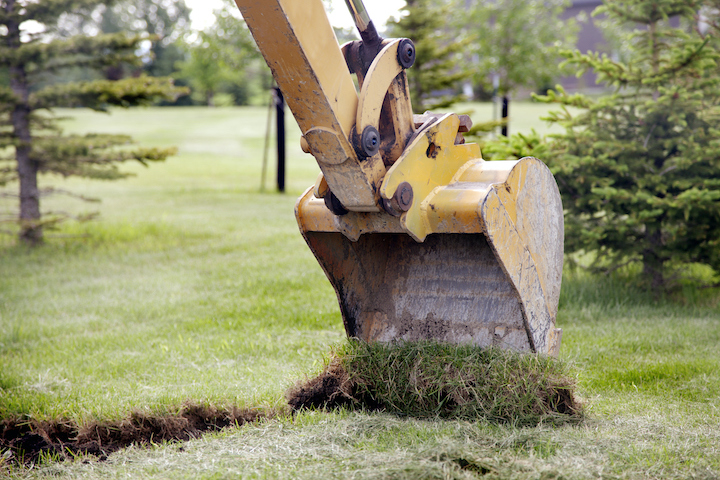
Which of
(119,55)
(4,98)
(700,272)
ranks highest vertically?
(119,55)

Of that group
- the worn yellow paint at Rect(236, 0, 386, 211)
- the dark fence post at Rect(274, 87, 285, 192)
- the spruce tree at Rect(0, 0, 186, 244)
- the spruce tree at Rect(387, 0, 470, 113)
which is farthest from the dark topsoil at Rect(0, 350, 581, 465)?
the dark fence post at Rect(274, 87, 285, 192)

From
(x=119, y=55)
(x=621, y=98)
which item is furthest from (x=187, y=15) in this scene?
(x=621, y=98)

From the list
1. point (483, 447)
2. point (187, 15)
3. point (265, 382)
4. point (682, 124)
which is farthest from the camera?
point (187, 15)

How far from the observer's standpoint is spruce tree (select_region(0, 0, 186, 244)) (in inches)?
318

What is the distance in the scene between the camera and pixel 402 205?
2805 mm

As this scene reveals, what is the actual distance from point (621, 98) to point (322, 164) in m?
4.03

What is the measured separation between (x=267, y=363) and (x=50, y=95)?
5898mm

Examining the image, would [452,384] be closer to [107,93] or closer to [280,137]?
[107,93]

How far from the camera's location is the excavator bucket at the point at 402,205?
2559mm

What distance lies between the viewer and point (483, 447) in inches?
106

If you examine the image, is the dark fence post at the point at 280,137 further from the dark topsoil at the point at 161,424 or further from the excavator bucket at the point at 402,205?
the dark topsoil at the point at 161,424

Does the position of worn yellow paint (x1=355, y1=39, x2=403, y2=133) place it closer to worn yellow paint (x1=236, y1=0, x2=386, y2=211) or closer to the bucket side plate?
worn yellow paint (x1=236, y1=0, x2=386, y2=211)

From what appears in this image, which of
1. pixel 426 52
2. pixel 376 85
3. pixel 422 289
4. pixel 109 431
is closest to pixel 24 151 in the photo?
pixel 426 52

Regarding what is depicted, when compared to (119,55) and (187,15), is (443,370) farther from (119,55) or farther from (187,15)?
(187,15)
